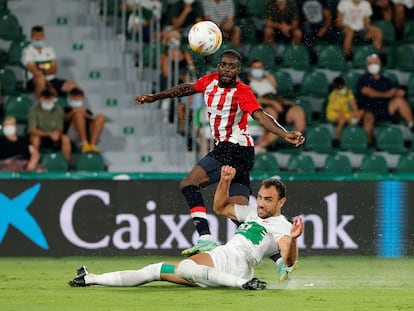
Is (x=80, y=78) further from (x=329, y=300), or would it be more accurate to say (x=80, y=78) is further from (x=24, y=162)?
(x=329, y=300)

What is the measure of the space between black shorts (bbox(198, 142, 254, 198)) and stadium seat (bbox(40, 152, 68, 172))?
477 cm

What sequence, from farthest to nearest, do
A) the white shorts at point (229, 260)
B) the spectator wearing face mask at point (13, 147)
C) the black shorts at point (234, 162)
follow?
1. the spectator wearing face mask at point (13, 147)
2. the black shorts at point (234, 162)
3. the white shorts at point (229, 260)

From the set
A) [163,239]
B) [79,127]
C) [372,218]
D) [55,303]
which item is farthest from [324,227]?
[55,303]

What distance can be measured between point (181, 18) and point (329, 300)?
963 centimetres

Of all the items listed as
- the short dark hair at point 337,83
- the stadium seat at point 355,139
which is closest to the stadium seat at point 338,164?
the stadium seat at point 355,139

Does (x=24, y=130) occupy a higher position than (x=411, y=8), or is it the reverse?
(x=411, y=8)

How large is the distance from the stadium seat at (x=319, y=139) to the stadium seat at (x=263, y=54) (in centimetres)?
133

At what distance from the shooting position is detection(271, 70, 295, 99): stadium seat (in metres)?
18.5

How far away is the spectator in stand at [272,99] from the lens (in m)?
18.1

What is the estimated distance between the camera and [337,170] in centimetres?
1797

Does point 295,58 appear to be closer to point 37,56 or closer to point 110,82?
point 110,82

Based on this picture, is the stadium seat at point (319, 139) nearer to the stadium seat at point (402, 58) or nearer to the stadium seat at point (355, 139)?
the stadium seat at point (355, 139)

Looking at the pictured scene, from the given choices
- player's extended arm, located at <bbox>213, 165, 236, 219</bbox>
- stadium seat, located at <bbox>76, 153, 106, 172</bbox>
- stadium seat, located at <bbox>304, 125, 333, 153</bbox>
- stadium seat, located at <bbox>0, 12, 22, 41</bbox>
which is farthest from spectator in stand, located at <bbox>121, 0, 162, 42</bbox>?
player's extended arm, located at <bbox>213, 165, 236, 219</bbox>

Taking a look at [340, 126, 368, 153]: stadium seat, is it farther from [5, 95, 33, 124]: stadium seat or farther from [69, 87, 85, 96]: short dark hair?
[5, 95, 33, 124]: stadium seat
